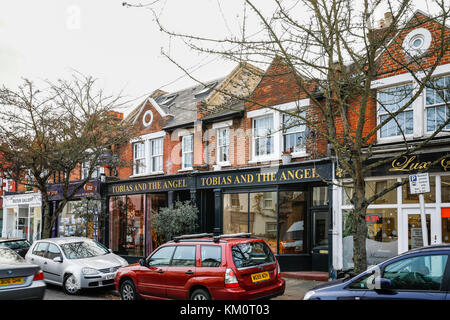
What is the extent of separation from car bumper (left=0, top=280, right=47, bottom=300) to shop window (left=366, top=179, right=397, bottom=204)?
8870mm

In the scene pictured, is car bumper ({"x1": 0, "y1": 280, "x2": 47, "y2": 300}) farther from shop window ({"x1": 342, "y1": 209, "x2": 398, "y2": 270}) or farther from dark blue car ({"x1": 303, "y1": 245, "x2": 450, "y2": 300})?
shop window ({"x1": 342, "y1": 209, "x2": 398, "y2": 270})

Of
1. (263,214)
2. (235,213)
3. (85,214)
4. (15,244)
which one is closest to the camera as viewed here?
(263,214)

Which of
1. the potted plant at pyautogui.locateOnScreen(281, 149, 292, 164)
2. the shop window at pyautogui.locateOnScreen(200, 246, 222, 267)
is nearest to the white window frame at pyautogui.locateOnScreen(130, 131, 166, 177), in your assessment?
the potted plant at pyautogui.locateOnScreen(281, 149, 292, 164)

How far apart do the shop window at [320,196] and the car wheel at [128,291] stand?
22.9 ft

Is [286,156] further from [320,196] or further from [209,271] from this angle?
[209,271]

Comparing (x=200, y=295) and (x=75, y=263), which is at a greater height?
(x=75, y=263)

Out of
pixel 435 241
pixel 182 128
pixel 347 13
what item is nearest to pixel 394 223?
pixel 435 241

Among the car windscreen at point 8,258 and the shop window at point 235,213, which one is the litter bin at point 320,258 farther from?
the car windscreen at point 8,258

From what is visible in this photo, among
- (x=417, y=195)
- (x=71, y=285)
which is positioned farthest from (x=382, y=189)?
(x=71, y=285)

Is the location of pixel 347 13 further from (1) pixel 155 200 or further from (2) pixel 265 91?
(1) pixel 155 200

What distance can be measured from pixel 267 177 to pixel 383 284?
30.0 ft

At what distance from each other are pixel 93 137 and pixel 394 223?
442 inches

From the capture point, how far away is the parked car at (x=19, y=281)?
7.61 meters

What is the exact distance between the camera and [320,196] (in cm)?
1386
